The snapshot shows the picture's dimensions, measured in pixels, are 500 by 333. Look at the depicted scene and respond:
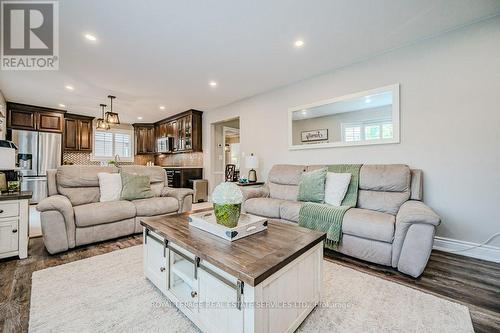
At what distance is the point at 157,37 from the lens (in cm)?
258

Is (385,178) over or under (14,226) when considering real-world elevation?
over

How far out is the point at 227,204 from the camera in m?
1.52

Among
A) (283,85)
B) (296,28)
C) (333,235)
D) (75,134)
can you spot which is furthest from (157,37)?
(75,134)

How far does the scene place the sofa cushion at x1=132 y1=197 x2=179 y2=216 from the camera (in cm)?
308

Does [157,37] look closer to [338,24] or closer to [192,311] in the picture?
[338,24]

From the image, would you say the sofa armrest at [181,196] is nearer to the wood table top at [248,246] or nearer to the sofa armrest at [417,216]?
the wood table top at [248,246]

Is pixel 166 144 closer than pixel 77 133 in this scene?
No

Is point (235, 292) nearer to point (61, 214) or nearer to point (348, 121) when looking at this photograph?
point (61, 214)

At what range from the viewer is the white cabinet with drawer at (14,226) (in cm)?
221

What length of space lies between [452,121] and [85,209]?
4531 millimetres

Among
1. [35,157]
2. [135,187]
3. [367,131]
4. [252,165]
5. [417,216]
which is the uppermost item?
[367,131]

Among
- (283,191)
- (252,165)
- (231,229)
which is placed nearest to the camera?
(231,229)

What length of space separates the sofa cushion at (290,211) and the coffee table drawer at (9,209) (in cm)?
301

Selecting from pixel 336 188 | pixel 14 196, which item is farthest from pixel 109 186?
pixel 336 188
